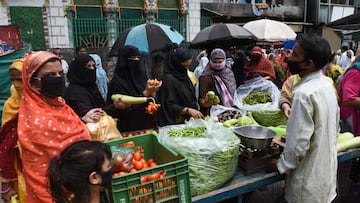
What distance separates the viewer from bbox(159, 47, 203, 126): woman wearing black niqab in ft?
10.1

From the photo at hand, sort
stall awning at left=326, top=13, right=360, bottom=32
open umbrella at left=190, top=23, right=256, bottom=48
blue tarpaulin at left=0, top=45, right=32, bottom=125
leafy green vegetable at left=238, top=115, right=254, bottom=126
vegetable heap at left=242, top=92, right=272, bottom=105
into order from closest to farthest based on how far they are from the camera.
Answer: leafy green vegetable at left=238, top=115, right=254, bottom=126 < vegetable heap at left=242, top=92, right=272, bottom=105 < blue tarpaulin at left=0, top=45, right=32, bottom=125 < open umbrella at left=190, top=23, right=256, bottom=48 < stall awning at left=326, top=13, right=360, bottom=32

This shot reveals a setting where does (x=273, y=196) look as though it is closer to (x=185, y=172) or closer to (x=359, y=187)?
(x=359, y=187)

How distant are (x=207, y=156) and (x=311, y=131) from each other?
720mm

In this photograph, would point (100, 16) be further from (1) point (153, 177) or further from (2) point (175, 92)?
(1) point (153, 177)

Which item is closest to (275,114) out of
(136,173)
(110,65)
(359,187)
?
(359,187)

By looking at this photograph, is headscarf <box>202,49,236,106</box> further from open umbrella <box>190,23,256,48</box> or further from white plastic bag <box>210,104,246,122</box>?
open umbrella <box>190,23,256,48</box>

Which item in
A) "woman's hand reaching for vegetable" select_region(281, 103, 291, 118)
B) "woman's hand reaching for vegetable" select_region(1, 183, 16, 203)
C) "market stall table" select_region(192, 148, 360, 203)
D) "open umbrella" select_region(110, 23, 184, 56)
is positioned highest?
"open umbrella" select_region(110, 23, 184, 56)

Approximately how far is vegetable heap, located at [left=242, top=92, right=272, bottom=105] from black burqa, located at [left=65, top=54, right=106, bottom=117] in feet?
5.89

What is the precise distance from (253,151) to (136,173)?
3.26 feet

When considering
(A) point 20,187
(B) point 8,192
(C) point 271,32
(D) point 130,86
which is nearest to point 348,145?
(D) point 130,86

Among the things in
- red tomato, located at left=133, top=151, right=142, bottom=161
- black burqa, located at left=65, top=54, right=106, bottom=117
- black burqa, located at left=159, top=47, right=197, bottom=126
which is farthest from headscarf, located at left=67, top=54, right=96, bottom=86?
red tomato, located at left=133, top=151, right=142, bottom=161

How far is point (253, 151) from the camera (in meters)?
2.12

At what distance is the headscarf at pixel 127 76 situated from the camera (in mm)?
2980

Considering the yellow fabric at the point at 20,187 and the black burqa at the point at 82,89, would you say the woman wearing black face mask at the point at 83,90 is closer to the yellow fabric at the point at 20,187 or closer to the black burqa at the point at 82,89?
the black burqa at the point at 82,89
